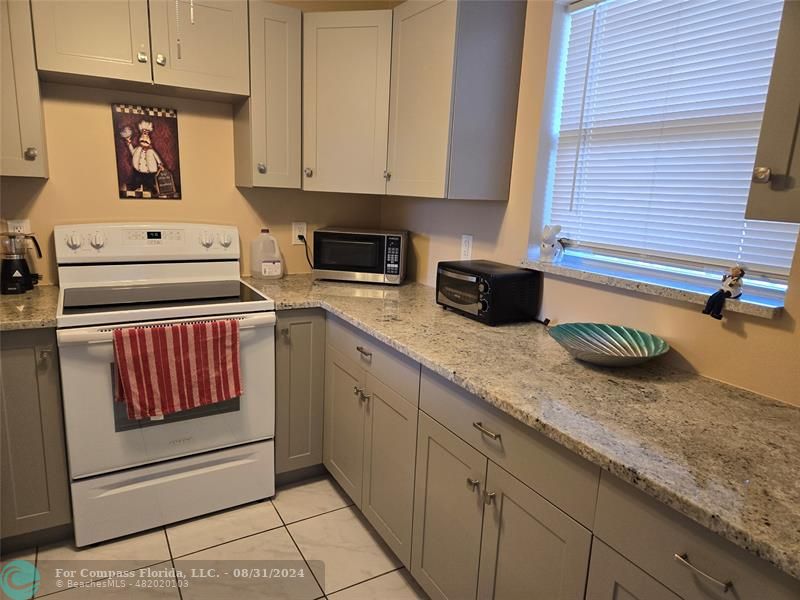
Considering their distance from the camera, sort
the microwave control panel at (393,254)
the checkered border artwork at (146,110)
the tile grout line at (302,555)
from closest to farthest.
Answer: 1. the tile grout line at (302,555)
2. the checkered border artwork at (146,110)
3. the microwave control panel at (393,254)

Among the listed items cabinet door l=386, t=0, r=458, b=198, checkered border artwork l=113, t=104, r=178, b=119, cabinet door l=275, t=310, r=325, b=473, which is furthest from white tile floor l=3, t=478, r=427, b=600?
checkered border artwork l=113, t=104, r=178, b=119

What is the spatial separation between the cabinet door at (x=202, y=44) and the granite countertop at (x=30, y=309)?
1016 millimetres

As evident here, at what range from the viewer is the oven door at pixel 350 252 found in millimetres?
2586

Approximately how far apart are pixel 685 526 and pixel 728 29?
139 cm

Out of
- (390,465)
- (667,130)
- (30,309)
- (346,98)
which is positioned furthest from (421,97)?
(30,309)

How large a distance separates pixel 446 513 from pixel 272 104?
196 centimetres

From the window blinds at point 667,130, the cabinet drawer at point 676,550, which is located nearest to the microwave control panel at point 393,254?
the window blinds at point 667,130

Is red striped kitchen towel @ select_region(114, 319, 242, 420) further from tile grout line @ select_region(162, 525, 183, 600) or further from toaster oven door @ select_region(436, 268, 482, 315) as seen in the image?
toaster oven door @ select_region(436, 268, 482, 315)

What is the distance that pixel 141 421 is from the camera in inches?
76.5

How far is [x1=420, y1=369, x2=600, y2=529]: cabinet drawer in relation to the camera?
1.10 meters

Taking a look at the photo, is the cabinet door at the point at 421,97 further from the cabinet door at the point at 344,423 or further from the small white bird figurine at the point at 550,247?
the cabinet door at the point at 344,423

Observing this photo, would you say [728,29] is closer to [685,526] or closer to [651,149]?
[651,149]

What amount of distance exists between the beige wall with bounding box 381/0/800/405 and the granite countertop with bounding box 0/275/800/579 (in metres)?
0.08

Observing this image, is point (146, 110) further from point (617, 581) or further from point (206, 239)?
point (617, 581)
